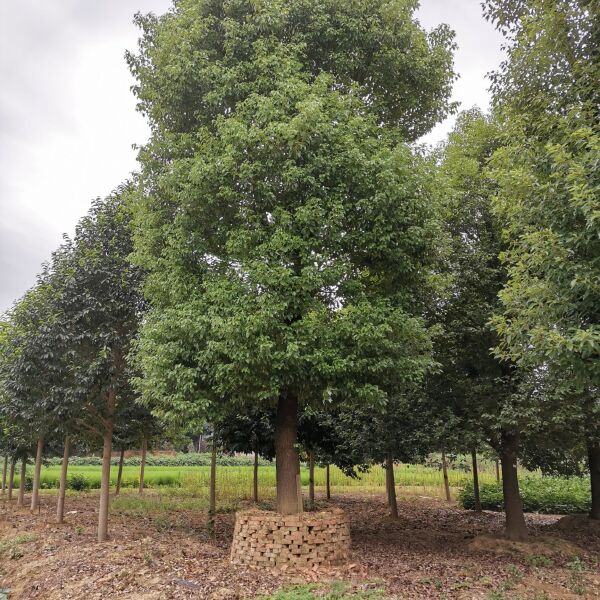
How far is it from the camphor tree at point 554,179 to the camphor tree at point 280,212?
1.94 metres

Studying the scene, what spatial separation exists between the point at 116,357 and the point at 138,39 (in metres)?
6.53

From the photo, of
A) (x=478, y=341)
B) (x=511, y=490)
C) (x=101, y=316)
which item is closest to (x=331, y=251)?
(x=478, y=341)

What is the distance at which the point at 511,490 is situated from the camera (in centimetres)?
1126

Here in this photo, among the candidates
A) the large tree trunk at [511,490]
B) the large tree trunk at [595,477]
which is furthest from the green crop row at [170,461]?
the large tree trunk at [511,490]

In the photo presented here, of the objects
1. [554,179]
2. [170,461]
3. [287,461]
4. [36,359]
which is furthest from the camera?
[170,461]

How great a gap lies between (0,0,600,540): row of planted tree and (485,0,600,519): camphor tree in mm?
37

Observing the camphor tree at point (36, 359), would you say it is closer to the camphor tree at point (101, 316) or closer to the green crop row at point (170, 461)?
the camphor tree at point (101, 316)

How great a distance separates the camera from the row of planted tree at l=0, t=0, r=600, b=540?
693 centimetres

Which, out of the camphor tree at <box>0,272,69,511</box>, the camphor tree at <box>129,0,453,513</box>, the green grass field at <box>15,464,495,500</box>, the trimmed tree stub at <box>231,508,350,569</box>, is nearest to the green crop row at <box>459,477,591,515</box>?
the green grass field at <box>15,464,495,500</box>

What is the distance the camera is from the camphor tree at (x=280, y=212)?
8031mm

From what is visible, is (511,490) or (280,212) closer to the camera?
(280,212)

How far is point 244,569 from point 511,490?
6.18m

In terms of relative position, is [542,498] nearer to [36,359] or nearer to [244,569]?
[244,569]

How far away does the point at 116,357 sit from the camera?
10.8m
